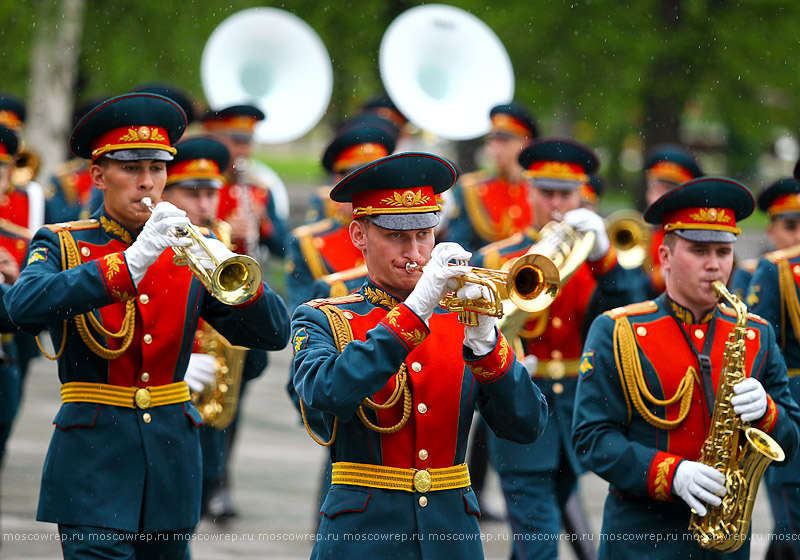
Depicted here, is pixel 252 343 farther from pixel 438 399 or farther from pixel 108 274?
pixel 438 399

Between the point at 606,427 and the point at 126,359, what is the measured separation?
195 cm

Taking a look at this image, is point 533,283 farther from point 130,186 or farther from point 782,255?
point 782,255

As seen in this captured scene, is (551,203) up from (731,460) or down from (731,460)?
up

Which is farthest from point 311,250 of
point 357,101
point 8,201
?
point 357,101

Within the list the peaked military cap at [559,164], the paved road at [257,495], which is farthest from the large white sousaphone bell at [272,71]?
the peaked military cap at [559,164]

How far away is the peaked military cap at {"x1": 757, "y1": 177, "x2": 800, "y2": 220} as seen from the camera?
303 inches

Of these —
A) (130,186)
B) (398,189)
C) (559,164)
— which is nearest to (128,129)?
(130,186)

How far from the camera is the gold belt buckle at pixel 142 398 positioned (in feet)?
17.5

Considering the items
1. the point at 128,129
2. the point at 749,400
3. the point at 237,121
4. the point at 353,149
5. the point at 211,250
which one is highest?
the point at 237,121

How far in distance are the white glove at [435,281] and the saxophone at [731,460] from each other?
1.66 m

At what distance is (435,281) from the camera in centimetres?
406

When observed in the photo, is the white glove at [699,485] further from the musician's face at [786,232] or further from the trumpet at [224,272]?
the musician's face at [786,232]

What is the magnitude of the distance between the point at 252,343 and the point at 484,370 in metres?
1.56

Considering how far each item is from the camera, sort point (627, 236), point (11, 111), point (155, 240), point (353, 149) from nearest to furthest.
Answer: point (155, 240) < point (353, 149) < point (627, 236) < point (11, 111)
